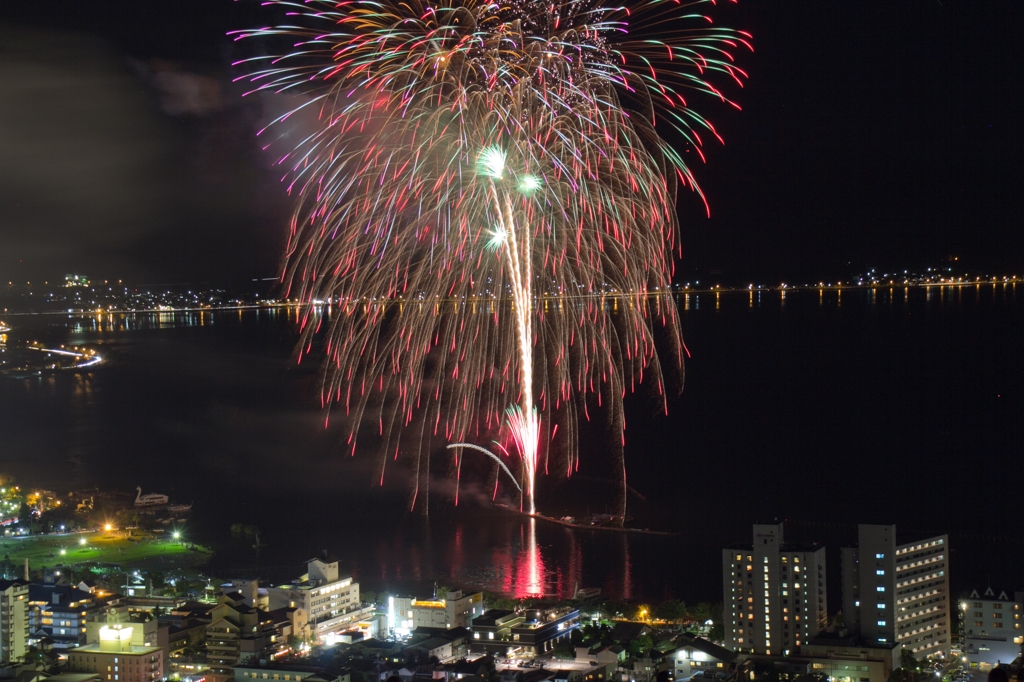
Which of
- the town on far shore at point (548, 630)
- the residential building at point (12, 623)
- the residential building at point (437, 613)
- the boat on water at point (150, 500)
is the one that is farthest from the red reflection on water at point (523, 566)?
the boat on water at point (150, 500)

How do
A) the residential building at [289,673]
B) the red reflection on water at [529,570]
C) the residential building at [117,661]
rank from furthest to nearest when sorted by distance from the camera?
the red reflection on water at [529,570] → the residential building at [117,661] → the residential building at [289,673]

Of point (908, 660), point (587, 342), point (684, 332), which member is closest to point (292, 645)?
point (908, 660)

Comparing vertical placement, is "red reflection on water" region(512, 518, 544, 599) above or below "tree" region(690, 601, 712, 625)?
below

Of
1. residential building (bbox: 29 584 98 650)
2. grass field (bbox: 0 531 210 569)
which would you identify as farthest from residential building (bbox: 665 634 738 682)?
grass field (bbox: 0 531 210 569)

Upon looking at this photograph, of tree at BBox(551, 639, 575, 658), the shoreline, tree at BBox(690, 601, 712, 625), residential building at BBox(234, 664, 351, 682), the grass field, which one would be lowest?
the grass field

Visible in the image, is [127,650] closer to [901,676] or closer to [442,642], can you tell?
A: [442,642]

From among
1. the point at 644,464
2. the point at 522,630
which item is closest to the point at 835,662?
the point at 522,630

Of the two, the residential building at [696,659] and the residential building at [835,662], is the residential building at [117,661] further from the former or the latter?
the residential building at [835,662]

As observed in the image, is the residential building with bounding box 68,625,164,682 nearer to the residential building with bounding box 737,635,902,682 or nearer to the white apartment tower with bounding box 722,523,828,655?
the residential building with bounding box 737,635,902,682
